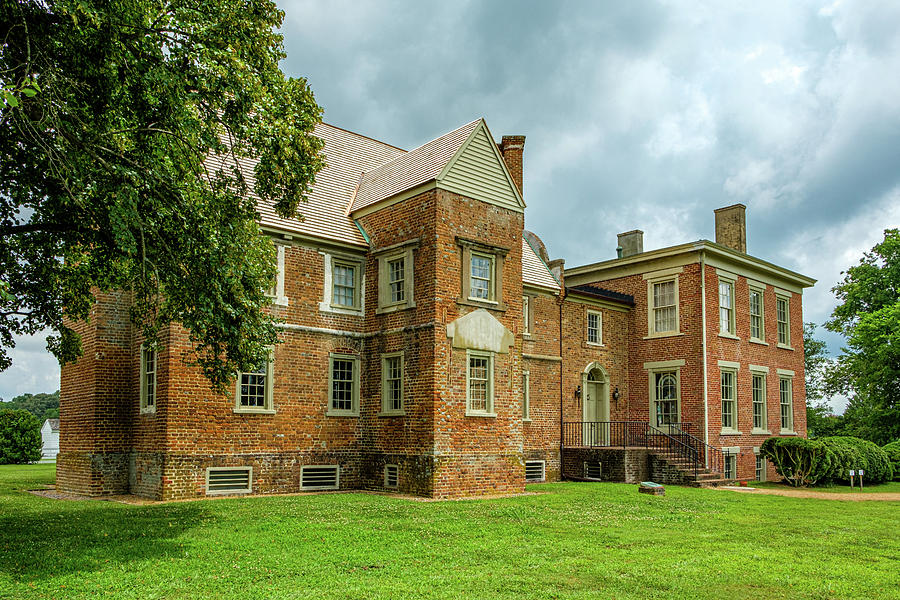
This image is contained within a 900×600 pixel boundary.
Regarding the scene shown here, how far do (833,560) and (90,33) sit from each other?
12620mm

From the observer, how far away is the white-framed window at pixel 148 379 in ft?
56.4

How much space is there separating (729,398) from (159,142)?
72.5 feet

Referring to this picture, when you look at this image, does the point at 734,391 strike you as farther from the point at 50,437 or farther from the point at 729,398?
the point at 50,437

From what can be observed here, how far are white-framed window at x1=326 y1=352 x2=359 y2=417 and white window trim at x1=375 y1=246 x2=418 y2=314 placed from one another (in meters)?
1.61

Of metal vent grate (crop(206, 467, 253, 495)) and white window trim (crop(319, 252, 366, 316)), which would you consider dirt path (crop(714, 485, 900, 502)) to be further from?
metal vent grate (crop(206, 467, 253, 495))

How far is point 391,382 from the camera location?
19.5 metres

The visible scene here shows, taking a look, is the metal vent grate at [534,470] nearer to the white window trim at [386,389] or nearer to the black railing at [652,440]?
the black railing at [652,440]

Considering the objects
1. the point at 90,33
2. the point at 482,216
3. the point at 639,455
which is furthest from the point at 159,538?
the point at 639,455

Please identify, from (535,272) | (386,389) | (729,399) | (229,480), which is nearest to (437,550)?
(229,480)

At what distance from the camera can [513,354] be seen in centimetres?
1984

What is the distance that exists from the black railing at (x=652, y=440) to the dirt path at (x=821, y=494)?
1660mm

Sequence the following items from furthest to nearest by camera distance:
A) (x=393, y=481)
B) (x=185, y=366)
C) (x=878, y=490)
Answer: (x=878, y=490), (x=393, y=481), (x=185, y=366)

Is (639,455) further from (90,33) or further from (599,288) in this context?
(90,33)

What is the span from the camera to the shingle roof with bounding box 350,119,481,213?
1930 cm
